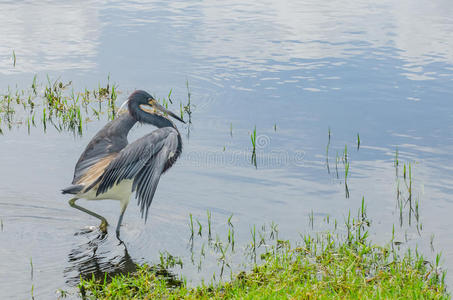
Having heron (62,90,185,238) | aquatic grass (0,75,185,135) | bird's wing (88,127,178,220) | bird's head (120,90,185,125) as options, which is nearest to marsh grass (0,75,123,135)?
aquatic grass (0,75,185,135)

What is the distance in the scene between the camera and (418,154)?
884cm

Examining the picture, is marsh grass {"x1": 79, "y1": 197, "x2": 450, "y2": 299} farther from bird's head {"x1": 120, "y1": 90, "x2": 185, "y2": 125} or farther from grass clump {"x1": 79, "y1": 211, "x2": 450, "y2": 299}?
bird's head {"x1": 120, "y1": 90, "x2": 185, "y2": 125}

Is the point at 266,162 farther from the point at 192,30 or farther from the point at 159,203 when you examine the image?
the point at 192,30

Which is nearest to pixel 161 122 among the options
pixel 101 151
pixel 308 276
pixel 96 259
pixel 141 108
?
pixel 141 108

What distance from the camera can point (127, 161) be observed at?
6156mm

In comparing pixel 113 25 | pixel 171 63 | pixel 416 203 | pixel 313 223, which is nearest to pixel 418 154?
pixel 416 203

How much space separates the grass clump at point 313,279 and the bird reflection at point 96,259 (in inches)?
5.8

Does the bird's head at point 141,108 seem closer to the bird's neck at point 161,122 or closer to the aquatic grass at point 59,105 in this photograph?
the bird's neck at point 161,122

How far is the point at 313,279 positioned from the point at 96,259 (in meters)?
2.00

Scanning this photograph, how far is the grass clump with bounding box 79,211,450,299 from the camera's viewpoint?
507 centimetres

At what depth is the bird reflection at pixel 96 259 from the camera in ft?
19.2

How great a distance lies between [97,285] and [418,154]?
4927mm

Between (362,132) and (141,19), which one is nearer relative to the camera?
(362,132)

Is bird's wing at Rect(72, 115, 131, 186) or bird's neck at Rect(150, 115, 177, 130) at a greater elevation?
bird's neck at Rect(150, 115, 177, 130)
